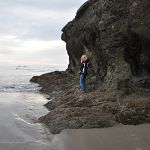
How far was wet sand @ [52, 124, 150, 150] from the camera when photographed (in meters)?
9.37

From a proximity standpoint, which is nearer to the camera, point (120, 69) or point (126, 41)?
point (120, 69)

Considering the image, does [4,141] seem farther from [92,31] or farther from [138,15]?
[92,31]

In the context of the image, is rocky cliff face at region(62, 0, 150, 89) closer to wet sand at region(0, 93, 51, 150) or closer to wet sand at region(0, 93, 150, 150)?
wet sand at region(0, 93, 51, 150)

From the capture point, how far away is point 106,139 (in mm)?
10102

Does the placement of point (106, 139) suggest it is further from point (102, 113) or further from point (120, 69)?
point (120, 69)

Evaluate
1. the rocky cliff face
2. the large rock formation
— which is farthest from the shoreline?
the rocky cliff face

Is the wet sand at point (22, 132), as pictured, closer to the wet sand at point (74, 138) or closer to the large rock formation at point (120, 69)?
the wet sand at point (74, 138)

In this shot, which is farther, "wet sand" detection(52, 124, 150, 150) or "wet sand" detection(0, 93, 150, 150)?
"wet sand" detection(0, 93, 150, 150)

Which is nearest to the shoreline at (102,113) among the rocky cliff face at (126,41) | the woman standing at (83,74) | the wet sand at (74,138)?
the wet sand at (74,138)

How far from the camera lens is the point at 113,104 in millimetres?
13039

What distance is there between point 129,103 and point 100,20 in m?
5.11

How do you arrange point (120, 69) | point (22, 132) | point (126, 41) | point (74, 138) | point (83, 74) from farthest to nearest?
point (83, 74)
point (126, 41)
point (120, 69)
point (22, 132)
point (74, 138)

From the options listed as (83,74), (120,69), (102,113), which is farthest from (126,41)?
(102,113)

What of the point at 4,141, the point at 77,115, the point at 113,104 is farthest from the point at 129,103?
the point at 4,141
